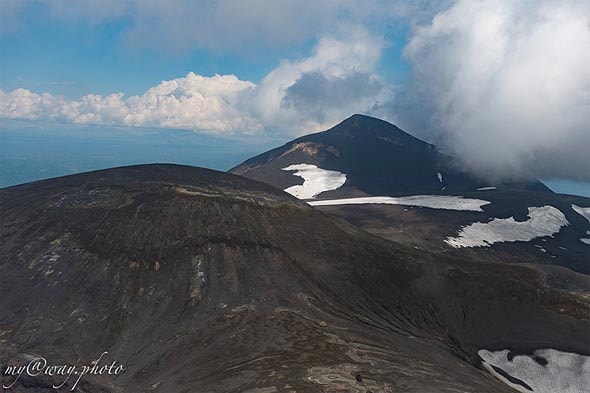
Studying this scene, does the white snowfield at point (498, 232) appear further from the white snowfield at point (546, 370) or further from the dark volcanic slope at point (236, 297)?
the white snowfield at point (546, 370)

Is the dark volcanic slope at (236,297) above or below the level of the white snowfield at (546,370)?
above

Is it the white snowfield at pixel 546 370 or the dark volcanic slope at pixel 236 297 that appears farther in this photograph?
the white snowfield at pixel 546 370

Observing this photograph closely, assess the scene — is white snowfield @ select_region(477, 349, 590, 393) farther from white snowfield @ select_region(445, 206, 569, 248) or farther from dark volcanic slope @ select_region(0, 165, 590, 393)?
white snowfield @ select_region(445, 206, 569, 248)

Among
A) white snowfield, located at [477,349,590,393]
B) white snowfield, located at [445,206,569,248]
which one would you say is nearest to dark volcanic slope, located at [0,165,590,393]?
white snowfield, located at [477,349,590,393]

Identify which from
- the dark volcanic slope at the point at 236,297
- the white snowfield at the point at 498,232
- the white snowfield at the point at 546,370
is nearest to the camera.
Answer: the dark volcanic slope at the point at 236,297

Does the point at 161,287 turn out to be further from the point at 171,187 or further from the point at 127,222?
the point at 171,187

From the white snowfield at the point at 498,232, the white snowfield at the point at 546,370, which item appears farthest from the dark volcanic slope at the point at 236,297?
the white snowfield at the point at 498,232

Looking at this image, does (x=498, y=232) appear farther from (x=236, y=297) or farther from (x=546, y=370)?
(x=236, y=297)
